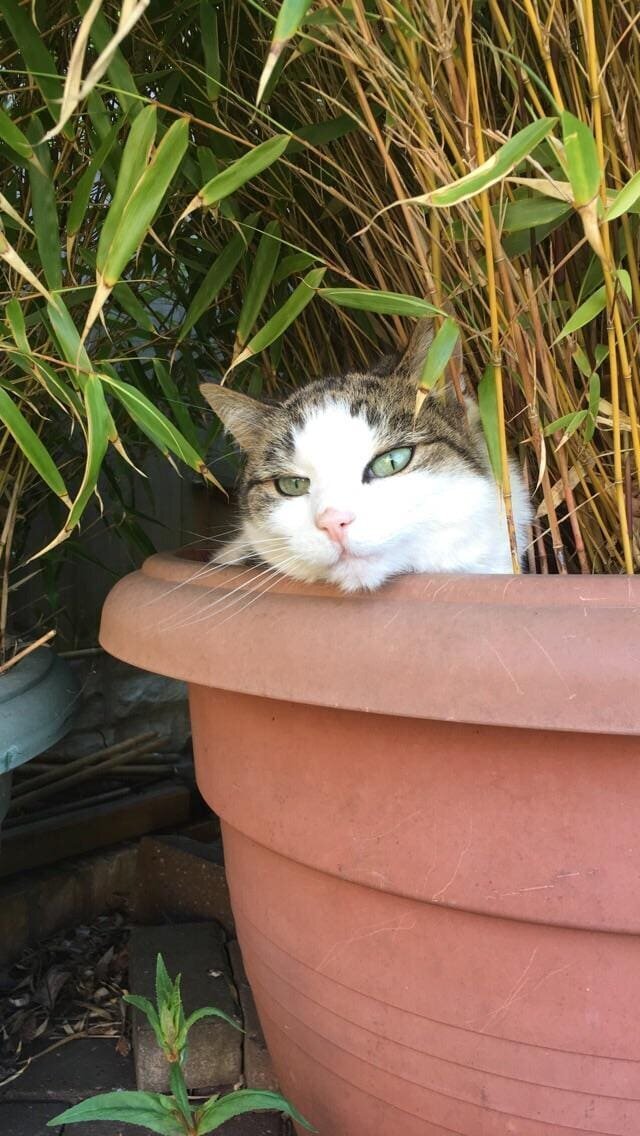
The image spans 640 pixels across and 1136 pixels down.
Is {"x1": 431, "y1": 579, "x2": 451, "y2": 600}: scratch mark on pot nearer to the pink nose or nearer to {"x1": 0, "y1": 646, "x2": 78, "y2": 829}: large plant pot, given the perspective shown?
the pink nose

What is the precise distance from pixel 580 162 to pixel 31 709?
0.81 metres

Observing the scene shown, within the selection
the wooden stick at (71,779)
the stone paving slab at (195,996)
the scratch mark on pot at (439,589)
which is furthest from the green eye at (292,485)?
the wooden stick at (71,779)

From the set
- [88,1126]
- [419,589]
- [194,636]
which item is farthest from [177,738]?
[419,589]

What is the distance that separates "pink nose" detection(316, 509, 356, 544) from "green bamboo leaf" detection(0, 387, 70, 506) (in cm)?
25

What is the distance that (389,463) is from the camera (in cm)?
94

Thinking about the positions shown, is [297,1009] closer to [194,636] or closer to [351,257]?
[194,636]

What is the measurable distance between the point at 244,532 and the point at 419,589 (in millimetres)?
497

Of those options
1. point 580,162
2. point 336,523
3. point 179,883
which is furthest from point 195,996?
point 580,162

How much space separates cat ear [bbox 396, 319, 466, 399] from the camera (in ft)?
3.03

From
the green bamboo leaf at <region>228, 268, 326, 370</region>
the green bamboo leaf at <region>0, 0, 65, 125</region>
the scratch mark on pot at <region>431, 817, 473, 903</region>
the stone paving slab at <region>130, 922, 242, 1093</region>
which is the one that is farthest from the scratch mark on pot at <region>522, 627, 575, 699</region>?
the stone paving slab at <region>130, 922, 242, 1093</region>

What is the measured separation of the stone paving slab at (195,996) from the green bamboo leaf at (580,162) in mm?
1135

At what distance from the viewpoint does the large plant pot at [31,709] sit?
3.19 feet

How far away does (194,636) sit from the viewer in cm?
80

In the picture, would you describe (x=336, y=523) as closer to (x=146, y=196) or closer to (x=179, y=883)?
(x=146, y=196)
